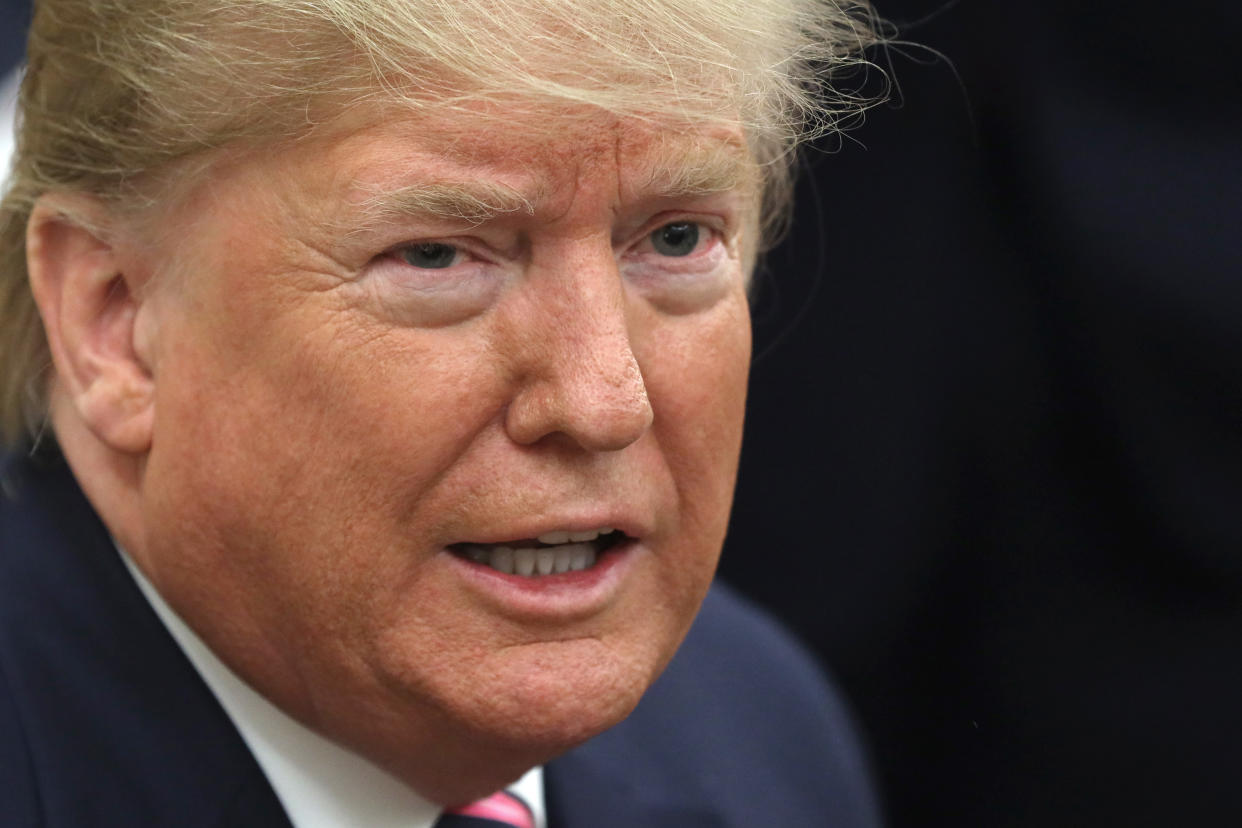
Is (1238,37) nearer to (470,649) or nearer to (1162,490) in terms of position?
(1162,490)

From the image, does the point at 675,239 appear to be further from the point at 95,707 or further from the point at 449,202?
the point at 95,707

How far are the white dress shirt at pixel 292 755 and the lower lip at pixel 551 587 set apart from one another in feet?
1.14

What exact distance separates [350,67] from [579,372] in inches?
16.0

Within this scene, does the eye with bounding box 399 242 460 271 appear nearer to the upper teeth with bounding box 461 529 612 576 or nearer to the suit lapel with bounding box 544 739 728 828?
the upper teeth with bounding box 461 529 612 576

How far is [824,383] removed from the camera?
353 cm

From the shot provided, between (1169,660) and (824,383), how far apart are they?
3.05 feet

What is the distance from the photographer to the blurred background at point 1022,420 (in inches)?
118

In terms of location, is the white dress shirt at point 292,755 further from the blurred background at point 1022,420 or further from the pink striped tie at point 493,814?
the blurred background at point 1022,420

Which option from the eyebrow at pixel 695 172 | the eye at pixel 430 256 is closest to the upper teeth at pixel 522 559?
the eye at pixel 430 256

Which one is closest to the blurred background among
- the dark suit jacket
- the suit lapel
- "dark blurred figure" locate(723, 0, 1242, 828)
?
"dark blurred figure" locate(723, 0, 1242, 828)

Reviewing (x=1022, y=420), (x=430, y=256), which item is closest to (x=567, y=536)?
(x=430, y=256)

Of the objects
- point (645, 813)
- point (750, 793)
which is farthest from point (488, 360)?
point (750, 793)

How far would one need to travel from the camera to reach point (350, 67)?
5.54 ft

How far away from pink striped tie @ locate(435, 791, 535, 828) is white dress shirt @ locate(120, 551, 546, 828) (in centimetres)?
11
